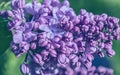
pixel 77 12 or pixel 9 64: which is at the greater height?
pixel 77 12

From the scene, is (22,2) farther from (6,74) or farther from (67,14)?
(6,74)

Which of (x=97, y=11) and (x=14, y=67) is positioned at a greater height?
(x=97, y=11)

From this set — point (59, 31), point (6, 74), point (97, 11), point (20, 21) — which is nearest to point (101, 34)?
point (59, 31)

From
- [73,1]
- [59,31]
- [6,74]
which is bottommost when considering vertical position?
[6,74]

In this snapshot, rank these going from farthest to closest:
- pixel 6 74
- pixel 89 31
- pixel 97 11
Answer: pixel 97 11
pixel 6 74
pixel 89 31

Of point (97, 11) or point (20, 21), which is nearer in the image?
point (20, 21)

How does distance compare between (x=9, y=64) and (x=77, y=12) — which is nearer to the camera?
(x=9, y=64)

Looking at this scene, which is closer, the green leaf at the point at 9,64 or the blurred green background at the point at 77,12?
the blurred green background at the point at 77,12

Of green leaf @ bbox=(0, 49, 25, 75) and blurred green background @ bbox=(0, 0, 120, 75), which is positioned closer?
blurred green background @ bbox=(0, 0, 120, 75)
